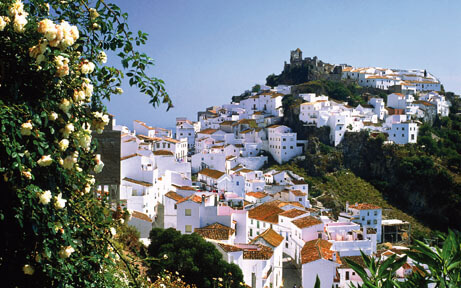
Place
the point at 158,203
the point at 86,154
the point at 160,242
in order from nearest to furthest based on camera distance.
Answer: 1. the point at 86,154
2. the point at 160,242
3. the point at 158,203

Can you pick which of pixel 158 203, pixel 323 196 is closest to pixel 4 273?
pixel 158 203

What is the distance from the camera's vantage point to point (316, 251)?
2055 cm

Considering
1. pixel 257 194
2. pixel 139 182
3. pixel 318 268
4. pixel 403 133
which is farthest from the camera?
pixel 403 133

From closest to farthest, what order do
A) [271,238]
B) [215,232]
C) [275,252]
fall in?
1. [215,232]
2. [275,252]
3. [271,238]

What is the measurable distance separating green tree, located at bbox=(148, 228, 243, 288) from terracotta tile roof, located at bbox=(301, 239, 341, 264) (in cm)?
654

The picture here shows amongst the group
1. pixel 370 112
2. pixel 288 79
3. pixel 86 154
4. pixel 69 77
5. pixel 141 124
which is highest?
pixel 288 79

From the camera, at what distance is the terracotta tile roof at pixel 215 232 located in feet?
58.7

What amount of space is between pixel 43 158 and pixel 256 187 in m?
35.2

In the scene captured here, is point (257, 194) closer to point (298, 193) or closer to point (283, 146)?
point (298, 193)

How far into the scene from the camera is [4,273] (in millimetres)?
2590

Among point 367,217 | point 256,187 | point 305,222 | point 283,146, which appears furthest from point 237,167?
point 305,222

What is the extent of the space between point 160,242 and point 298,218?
42.0ft

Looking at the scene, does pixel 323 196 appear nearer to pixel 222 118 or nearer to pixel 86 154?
pixel 222 118

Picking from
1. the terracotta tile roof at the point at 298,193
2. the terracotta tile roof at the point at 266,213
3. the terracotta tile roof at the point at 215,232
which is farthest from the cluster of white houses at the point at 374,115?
the terracotta tile roof at the point at 215,232
